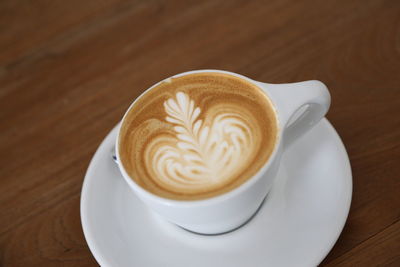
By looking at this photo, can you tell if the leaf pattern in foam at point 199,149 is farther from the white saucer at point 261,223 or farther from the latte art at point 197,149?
the white saucer at point 261,223

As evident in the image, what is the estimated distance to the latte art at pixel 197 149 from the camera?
700 millimetres

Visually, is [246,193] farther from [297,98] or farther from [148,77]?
[148,77]

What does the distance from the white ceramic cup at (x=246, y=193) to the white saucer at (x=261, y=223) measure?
40mm

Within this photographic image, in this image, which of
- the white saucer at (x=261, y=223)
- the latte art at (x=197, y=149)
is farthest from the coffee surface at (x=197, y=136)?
the white saucer at (x=261, y=223)

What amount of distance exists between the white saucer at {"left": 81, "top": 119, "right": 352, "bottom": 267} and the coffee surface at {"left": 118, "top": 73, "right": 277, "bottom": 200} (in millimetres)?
127

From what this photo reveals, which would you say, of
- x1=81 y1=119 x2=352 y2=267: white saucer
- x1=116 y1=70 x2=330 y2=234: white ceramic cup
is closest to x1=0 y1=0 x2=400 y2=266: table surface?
x1=81 y1=119 x2=352 y2=267: white saucer

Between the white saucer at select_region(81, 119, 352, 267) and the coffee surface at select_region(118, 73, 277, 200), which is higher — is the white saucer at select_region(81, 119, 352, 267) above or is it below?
below

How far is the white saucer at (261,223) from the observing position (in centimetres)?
72

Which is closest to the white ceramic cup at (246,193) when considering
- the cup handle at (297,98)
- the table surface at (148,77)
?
the cup handle at (297,98)

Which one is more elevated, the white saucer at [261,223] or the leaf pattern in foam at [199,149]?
the leaf pattern in foam at [199,149]

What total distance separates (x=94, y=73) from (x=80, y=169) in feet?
0.94

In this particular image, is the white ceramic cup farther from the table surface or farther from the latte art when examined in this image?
the table surface

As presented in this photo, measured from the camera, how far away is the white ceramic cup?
0.65m

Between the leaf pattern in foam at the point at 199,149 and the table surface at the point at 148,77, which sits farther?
the table surface at the point at 148,77
